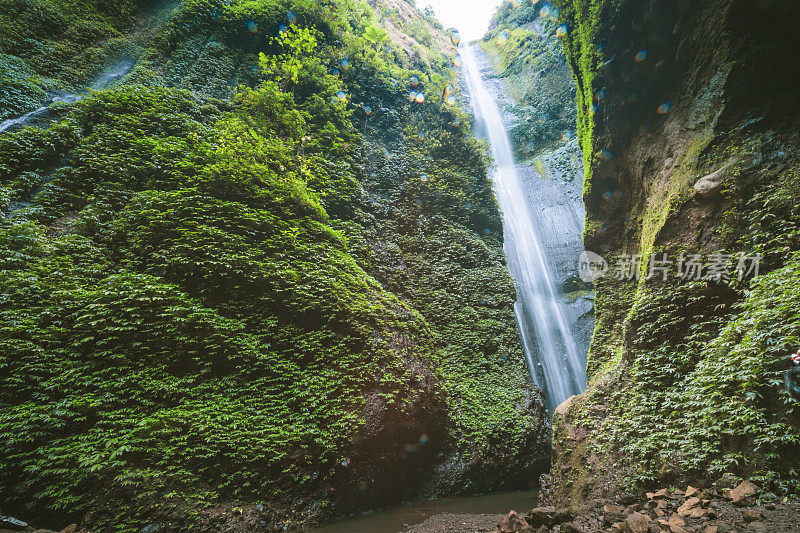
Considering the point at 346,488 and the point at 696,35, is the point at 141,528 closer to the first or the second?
the point at 346,488

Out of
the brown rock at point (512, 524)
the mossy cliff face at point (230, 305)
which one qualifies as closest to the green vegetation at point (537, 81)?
the mossy cliff face at point (230, 305)

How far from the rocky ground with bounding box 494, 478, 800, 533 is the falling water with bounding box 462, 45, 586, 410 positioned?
8.94 m

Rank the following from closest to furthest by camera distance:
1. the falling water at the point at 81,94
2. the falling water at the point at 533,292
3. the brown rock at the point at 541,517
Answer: the brown rock at the point at 541,517 < the falling water at the point at 81,94 < the falling water at the point at 533,292

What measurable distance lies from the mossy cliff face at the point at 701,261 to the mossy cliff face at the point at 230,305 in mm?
3235

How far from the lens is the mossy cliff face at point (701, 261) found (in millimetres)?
4207

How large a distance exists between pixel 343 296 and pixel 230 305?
7.41 ft

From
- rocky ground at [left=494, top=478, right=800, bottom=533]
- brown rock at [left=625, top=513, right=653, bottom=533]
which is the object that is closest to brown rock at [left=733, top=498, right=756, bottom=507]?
rocky ground at [left=494, top=478, right=800, bottom=533]

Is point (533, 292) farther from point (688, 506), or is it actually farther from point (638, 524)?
point (638, 524)

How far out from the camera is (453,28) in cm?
2772

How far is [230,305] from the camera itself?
6.11 meters

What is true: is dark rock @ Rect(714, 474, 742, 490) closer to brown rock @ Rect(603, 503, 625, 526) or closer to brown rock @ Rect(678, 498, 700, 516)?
brown rock @ Rect(678, 498, 700, 516)

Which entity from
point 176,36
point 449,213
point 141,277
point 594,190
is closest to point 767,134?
point 594,190

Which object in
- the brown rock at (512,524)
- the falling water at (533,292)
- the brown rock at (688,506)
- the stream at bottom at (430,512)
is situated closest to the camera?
the brown rock at (688,506)

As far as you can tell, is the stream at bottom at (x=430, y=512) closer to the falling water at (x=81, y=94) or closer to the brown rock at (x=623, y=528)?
the brown rock at (x=623, y=528)
